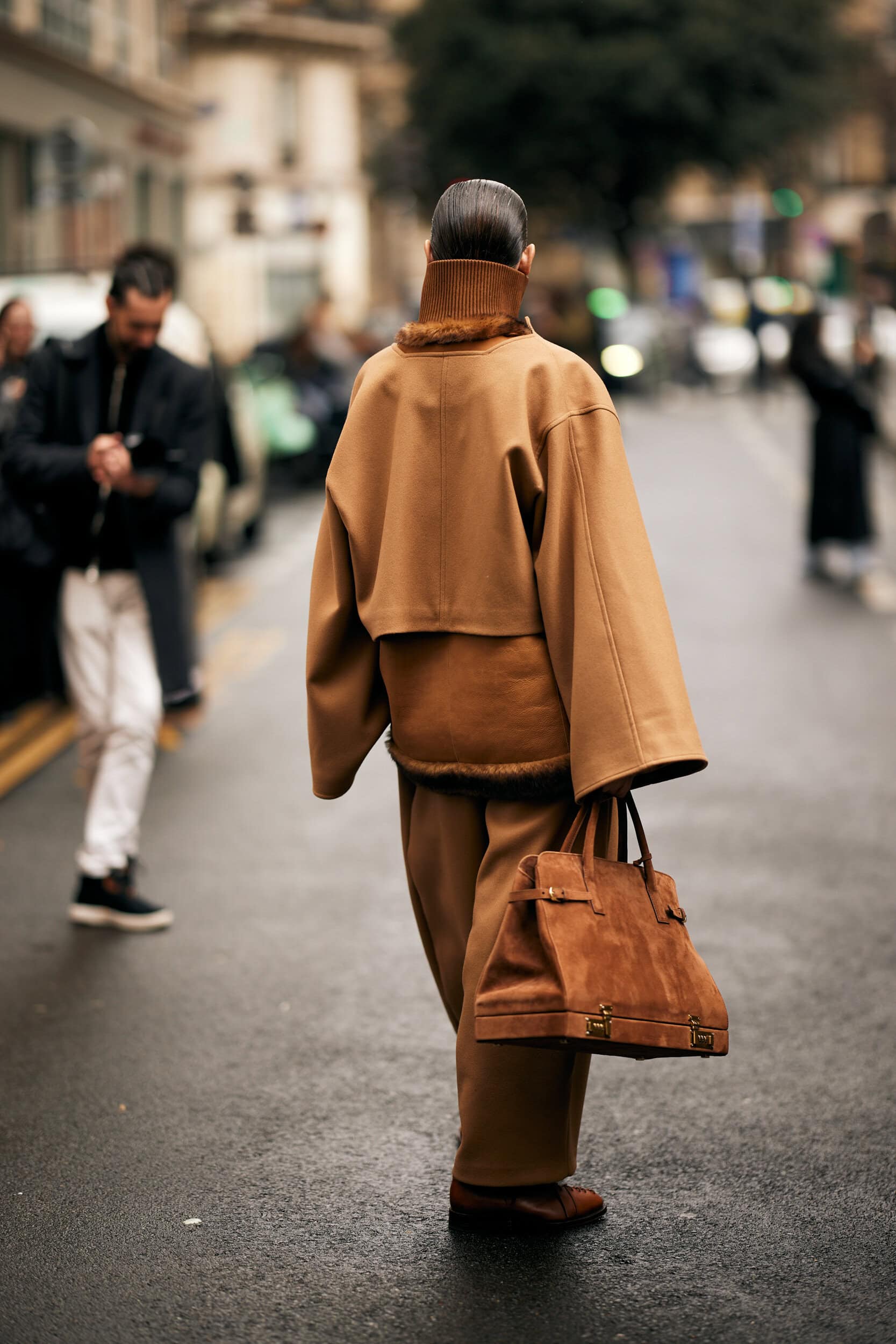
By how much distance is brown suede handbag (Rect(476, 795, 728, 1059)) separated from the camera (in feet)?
10.2

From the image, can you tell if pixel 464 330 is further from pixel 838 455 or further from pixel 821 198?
pixel 821 198

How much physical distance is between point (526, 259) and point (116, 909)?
9.67 ft

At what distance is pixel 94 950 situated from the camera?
18.1ft

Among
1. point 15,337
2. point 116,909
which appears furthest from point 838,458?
point 116,909

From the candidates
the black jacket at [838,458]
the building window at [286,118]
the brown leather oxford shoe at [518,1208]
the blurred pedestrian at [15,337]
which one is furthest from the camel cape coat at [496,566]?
the building window at [286,118]

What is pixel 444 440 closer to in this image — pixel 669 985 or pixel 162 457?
pixel 669 985

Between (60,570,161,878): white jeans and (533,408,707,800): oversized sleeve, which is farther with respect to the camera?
(60,570,161,878): white jeans

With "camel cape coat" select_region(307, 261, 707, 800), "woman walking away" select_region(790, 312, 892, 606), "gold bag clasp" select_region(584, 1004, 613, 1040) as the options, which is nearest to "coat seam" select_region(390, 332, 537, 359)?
"camel cape coat" select_region(307, 261, 707, 800)

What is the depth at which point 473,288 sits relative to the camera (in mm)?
3387

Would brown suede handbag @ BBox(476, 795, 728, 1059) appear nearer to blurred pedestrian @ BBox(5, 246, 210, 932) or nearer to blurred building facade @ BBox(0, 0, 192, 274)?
blurred pedestrian @ BBox(5, 246, 210, 932)

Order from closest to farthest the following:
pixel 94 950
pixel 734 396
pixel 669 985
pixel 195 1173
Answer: pixel 669 985 < pixel 195 1173 < pixel 94 950 < pixel 734 396

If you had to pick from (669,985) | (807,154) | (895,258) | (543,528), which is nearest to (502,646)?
(543,528)

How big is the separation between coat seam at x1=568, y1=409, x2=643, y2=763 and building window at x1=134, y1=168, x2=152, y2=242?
31.8 meters

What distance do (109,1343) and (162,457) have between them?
3.00m
